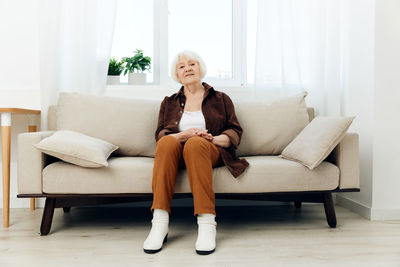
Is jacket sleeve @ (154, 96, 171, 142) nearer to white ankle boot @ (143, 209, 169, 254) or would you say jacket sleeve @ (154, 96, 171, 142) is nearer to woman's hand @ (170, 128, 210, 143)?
woman's hand @ (170, 128, 210, 143)

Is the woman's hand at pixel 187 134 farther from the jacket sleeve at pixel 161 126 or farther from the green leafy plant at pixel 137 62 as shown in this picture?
the green leafy plant at pixel 137 62

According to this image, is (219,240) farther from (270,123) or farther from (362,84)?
(362,84)

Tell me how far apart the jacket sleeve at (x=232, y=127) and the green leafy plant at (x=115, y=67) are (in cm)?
110

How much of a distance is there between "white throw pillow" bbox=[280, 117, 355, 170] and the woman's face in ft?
2.42

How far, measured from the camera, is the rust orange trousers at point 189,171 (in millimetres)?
1775

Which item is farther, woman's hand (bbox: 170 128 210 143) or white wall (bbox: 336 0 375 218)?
white wall (bbox: 336 0 375 218)

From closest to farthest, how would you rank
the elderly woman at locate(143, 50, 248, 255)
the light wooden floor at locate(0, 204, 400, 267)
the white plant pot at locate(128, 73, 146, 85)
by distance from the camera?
the light wooden floor at locate(0, 204, 400, 267), the elderly woman at locate(143, 50, 248, 255), the white plant pot at locate(128, 73, 146, 85)

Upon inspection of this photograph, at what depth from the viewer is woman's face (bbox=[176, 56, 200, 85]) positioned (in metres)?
2.27

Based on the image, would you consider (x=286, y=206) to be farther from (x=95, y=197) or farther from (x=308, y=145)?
(x=95, y=197)

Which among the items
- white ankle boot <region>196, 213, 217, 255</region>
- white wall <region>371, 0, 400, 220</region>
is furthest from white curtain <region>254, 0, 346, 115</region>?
white ankle boot <region>196, 213, 217, 255</region>

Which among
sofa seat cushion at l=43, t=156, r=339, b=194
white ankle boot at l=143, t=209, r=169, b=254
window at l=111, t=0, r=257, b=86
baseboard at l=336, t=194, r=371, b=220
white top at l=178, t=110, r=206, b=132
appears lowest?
baseboard at l=336, t=194, r=371, b=220

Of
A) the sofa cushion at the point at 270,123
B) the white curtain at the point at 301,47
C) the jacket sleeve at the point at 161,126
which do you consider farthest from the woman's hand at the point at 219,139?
the white curtain at the point at 301,47

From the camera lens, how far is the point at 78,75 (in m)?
2.68

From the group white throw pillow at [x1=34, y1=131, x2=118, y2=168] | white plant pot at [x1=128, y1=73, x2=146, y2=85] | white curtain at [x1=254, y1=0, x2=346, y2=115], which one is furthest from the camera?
white plant pot at [x1=128, y1=73, x2=146, y2=85]
